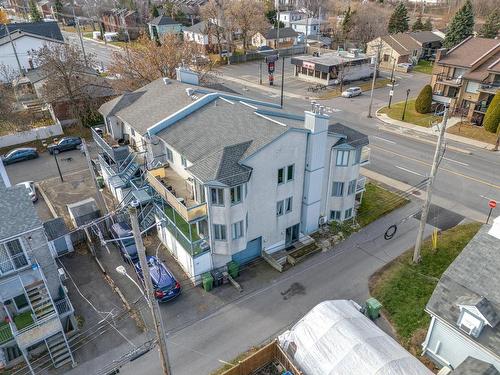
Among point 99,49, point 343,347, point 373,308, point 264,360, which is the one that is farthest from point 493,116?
point 99,49

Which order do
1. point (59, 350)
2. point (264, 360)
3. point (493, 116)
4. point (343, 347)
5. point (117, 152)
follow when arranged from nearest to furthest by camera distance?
point (343, 347), point (264, 360), point (59, 350), point (117, 152), point (493, 116)

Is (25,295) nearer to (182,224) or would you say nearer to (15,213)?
(15,213)

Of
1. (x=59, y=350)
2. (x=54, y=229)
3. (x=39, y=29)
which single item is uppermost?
(x=39, y=29)

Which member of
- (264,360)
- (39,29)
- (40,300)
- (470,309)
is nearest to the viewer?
(470,309)

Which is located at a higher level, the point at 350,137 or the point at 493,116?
the point at 350,137

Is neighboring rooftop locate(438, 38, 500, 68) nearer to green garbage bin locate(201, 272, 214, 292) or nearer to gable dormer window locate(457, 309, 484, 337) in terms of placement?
gable dormer window locate(457, 309, 484, 337)

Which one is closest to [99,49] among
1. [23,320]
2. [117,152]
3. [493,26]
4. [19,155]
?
[19,155]

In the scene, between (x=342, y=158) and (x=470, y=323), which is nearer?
(x=470, y=323)
